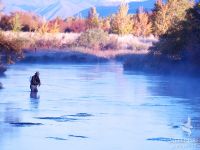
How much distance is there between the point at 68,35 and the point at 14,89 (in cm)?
4684

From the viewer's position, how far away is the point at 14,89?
35.4 metres

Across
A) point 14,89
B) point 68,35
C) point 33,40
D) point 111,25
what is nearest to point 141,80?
point 14,89

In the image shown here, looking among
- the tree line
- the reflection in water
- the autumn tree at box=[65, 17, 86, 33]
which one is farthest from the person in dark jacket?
the autumn tree at box=[65, 17, 86, 33]

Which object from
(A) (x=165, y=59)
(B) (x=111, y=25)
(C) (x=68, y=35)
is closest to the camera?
(A) (x=165, y=59)

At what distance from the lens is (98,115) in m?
24.6

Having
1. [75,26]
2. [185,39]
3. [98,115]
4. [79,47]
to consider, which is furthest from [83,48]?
[98,115]

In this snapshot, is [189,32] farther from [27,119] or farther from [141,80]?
[27,119]

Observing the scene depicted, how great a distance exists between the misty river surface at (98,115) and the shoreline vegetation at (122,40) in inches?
170

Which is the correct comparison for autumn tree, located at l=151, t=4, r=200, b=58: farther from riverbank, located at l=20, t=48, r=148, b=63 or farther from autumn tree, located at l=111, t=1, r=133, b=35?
autumn tree, located at l=111, t=1, r=133, b=35

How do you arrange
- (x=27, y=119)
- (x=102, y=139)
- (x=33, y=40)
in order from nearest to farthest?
(x=102, y=139) < (x=27, y=119) < (x=33, y=40)

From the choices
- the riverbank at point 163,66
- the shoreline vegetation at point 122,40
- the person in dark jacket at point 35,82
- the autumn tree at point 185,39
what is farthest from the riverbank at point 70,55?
the person in dark jacket at point 35,82

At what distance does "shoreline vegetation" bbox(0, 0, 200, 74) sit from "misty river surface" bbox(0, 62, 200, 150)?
4305 millimetres

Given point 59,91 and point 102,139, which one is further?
point 59,91

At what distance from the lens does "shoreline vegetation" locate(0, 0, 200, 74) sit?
5047cm
